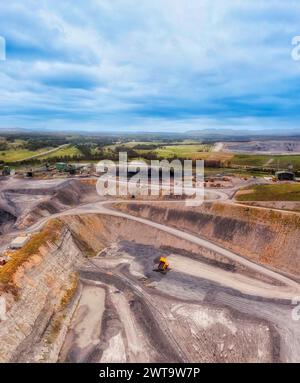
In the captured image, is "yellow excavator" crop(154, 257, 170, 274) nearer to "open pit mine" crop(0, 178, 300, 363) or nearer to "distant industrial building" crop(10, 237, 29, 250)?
"open pit mine" crop(0, 178, 300, 363)

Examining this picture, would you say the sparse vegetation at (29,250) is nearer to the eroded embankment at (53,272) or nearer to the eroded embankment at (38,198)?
the eroded embankment at (53,272)

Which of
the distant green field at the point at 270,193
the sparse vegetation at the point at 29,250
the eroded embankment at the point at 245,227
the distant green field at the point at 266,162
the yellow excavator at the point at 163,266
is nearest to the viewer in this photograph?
the sparse vegetation at the point at 29,250

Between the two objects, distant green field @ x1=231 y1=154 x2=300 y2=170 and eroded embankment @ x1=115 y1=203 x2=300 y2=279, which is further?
distant green field @ x1=231 y1=154 x2=300 y2=170

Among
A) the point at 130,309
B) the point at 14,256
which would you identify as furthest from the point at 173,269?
the point at 14,256

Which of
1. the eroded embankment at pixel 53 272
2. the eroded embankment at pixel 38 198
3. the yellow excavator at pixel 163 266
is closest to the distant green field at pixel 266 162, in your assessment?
the eroded embankment at pixel 38 198

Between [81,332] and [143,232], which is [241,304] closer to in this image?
[81,332]

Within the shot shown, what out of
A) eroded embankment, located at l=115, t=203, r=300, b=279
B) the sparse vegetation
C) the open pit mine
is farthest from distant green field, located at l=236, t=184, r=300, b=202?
the sparse vegetation
